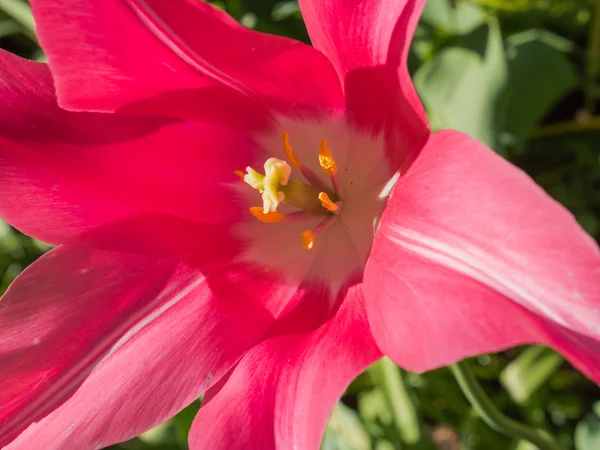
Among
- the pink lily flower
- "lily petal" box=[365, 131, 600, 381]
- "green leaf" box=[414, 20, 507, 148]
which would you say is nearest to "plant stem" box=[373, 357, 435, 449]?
the pink lily flower

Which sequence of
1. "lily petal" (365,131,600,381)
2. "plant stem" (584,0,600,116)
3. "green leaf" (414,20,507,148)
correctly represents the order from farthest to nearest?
"plant stem" (584,0,600,116), "green leaf" (414,20,507,148), "lily petal" (365,131,600,381)

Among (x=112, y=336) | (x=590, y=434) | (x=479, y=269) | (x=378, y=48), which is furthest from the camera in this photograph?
(x=590, y=434)

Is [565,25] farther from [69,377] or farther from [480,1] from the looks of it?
[69,377]

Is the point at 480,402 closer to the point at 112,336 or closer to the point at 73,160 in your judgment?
the point at 112,336

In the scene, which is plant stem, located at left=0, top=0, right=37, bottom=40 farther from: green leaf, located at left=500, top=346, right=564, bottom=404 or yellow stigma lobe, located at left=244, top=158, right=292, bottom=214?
green leaf, located at left=500, top=346, right=564, bottom=404

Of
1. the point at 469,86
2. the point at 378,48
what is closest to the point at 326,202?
the point at 378,48

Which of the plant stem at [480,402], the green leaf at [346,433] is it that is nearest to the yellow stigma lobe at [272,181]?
the plant stem at [480,402]

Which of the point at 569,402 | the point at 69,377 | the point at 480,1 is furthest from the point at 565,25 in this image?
the point at 69,377
